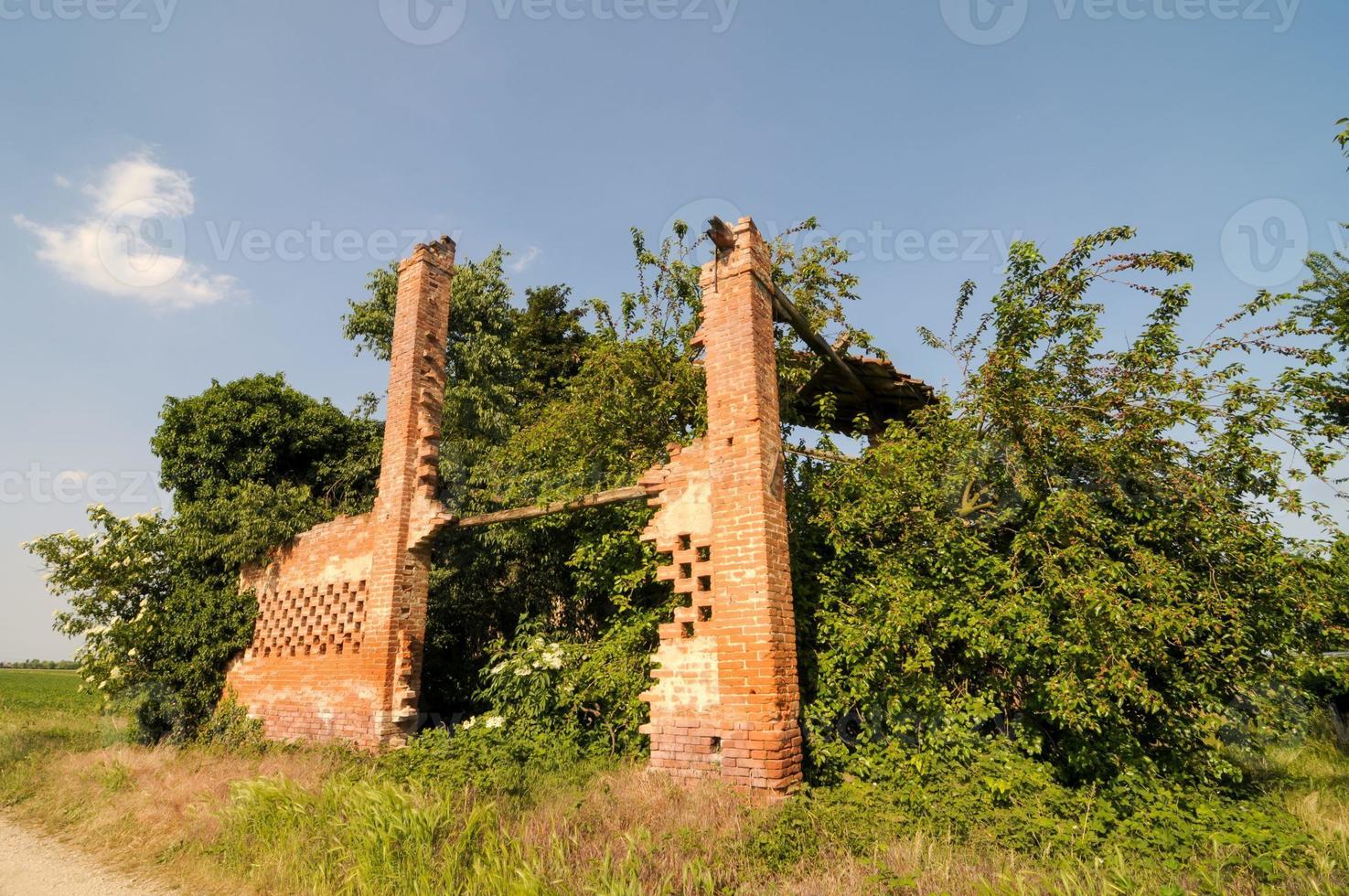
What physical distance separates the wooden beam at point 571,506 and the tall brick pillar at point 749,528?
137cm

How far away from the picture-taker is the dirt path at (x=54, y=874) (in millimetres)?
5883

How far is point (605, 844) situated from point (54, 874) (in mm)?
5344

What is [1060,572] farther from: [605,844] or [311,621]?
[311,621]

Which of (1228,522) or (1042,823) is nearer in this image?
(1042,823)

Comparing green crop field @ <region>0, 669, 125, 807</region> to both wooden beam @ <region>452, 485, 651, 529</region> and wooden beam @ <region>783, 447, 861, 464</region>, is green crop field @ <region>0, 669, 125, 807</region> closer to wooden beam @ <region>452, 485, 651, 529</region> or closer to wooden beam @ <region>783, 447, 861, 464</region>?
wooden beam @ <region>452, 485, 651, 529</region>

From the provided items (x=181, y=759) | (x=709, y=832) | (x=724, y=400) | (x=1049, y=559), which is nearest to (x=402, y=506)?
(x=181, y=759)

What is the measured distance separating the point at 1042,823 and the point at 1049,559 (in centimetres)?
240

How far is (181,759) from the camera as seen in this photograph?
32.0 ft

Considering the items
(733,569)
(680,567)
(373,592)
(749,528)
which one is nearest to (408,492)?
(373,592)

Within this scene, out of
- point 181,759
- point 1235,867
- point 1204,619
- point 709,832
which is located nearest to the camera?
point 1235,867

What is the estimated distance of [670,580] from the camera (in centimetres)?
854

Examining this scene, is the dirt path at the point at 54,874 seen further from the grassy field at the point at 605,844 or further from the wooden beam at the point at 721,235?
the wooden beam at the point at 721,235

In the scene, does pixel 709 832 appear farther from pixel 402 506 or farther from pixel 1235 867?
pixel 402 506

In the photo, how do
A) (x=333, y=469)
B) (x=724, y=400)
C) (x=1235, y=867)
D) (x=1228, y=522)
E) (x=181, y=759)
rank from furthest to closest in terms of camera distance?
(x=333, y=469) → (x=181, y=759) → (x=724, y=400) → (x=1228, y=522) → (x=1235, y=867)
